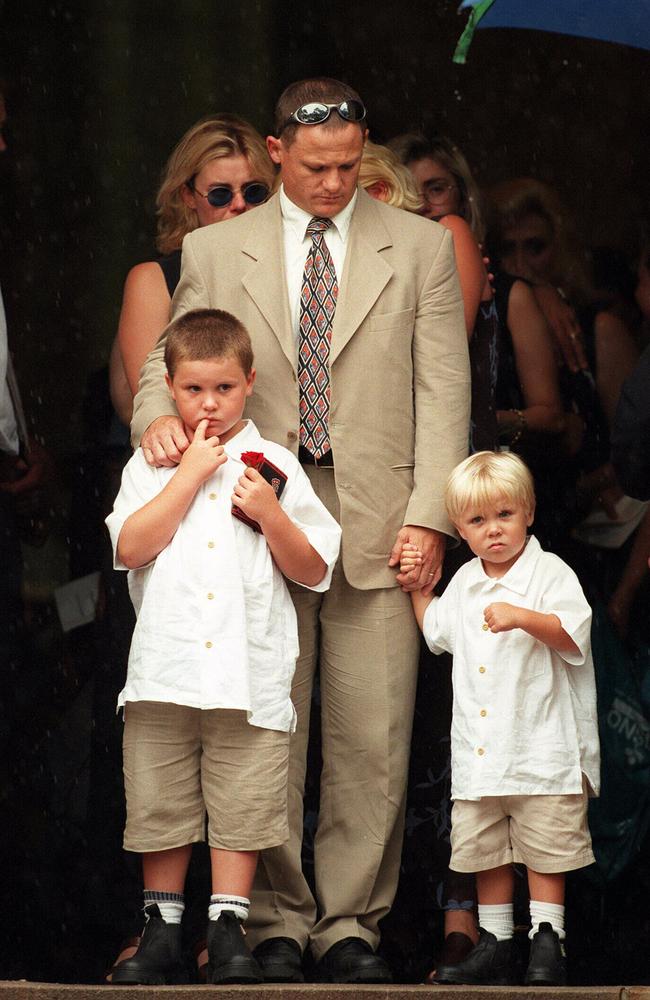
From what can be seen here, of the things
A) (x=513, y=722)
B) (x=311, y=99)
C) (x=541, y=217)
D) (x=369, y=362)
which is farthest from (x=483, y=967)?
(x=541, y=217)

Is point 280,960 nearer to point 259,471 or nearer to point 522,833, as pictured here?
point 522,833

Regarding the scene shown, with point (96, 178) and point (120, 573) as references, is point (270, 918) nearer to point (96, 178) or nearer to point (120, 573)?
point (120, 573)

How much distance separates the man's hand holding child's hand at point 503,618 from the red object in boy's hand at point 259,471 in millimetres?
642

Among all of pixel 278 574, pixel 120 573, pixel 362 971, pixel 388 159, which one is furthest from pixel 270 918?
pixel 388 159

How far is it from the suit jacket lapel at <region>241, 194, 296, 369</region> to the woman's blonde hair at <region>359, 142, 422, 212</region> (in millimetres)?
530

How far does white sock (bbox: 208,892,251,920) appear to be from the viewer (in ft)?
14.8

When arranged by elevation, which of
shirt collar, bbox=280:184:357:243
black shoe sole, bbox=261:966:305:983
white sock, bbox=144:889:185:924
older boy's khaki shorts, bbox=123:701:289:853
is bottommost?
black shoe sole, bbox=261:966:305:983

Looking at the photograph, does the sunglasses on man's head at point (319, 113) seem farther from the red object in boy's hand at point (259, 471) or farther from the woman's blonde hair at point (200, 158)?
the red object in boy's hand at point (259, 471)

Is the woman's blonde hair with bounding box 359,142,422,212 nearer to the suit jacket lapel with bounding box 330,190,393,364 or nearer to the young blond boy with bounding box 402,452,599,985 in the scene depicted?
the suit jacket lapel with bounding box 330,190,393,364

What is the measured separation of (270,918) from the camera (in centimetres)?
486

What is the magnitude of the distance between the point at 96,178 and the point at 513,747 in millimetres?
4028

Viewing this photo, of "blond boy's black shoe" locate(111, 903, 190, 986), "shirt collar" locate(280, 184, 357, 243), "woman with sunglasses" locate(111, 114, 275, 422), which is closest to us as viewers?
"blond boy's black shoe" locate(111, 903, 190, 986)

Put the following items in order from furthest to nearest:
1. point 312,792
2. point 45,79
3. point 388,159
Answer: point 45,79 < point 312,792 < point 388,159

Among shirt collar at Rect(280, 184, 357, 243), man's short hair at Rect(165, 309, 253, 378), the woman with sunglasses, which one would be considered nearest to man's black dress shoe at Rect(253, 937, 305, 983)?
man's short hair at Rect(165, 309, 253, 378)
